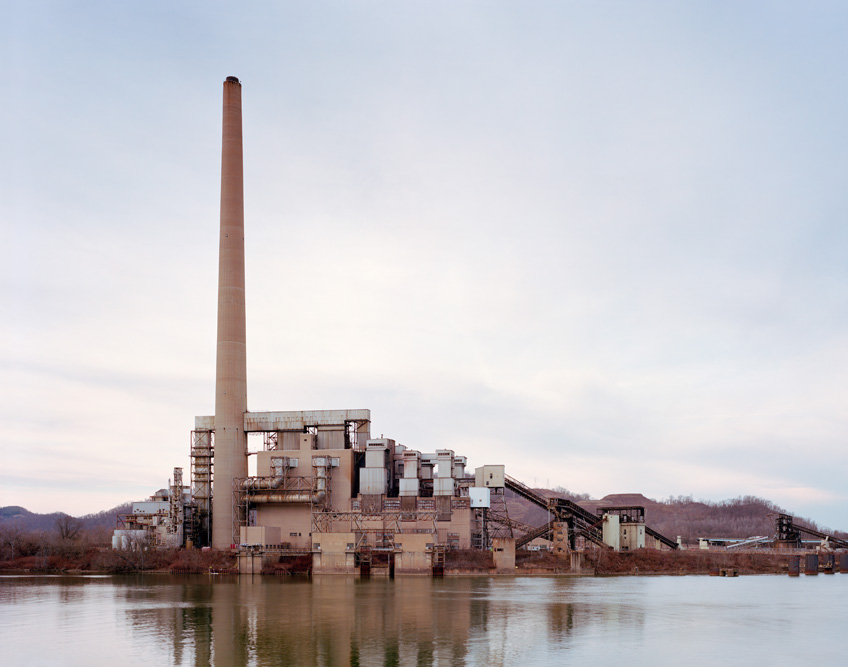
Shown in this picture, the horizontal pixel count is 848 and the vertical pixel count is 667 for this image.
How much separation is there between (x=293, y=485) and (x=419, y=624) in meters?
46.8

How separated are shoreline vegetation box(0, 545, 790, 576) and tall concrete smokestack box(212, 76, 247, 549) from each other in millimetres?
4423

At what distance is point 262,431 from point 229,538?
1097 cm

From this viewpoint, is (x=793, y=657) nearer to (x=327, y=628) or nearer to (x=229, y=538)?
(x=327, y=628)

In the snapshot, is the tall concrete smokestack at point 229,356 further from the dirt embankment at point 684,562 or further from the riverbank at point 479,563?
the dirt embankment at point 684,562

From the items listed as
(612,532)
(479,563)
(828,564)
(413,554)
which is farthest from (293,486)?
(828,564)

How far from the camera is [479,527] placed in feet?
281

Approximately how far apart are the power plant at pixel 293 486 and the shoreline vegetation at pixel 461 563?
5.76ft

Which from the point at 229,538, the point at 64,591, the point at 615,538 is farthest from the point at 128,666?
the point at 615,538

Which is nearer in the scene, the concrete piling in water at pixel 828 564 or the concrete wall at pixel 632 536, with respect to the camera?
the concrete wall at pixel 632 536

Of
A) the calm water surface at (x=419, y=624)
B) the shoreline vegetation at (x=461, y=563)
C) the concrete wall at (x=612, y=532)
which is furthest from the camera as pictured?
the concrete wall at (x=612, y=532)

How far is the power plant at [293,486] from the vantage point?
269 feet

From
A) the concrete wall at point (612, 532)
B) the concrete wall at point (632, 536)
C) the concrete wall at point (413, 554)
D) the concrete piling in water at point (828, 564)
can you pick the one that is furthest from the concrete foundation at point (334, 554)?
the concrete piling in water at point (828, 564)

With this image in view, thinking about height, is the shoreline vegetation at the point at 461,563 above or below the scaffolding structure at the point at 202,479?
below

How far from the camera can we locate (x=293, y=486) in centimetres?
8569
